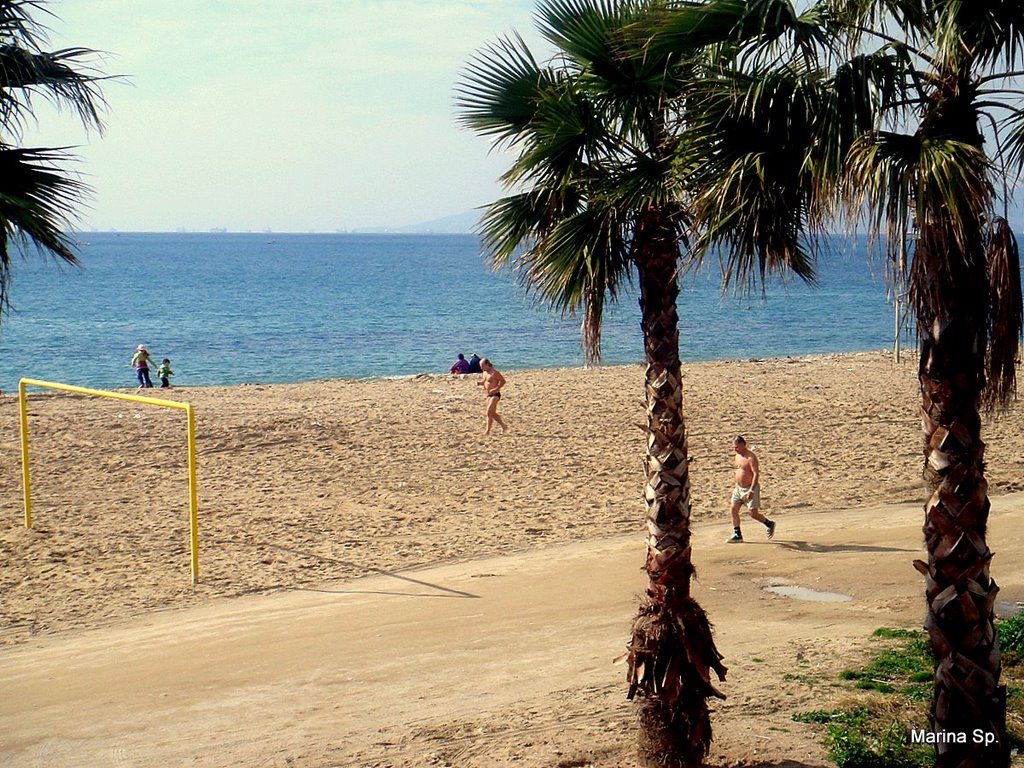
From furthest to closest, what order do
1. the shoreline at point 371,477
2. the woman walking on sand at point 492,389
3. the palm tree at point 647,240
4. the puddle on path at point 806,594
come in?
1. the woman walking on sand at point 492,389
2. the shoreline at point 371,477
3. the puddle on path at point 806,594
4. the palm tree at point 647,240

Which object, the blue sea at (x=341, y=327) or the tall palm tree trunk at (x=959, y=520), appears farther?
the blue sea at (x=341, y=327)

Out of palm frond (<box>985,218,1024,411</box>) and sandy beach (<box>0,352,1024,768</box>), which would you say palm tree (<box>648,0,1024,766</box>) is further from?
sandy beach (<box>0,352,1024,768</box>)

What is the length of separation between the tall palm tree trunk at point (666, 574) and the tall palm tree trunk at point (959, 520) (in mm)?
1357

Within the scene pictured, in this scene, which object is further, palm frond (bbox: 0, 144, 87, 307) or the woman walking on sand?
the woman walking on sand

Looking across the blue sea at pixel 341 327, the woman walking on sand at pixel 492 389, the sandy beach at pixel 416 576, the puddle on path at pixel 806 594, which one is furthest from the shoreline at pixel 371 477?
the blue sea at pixel 341 327

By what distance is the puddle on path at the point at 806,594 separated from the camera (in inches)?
392

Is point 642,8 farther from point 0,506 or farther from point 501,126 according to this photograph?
point 0,506

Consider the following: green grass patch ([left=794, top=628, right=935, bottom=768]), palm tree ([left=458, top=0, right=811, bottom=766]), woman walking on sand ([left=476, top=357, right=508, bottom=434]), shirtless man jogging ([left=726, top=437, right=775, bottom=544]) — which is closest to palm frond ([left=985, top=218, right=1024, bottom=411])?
palm tree ([left=458, top=0, right=811, bottom=766])


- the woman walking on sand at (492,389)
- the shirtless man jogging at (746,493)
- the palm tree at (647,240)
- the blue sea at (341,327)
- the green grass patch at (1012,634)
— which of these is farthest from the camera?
the blue sea at (341,327)

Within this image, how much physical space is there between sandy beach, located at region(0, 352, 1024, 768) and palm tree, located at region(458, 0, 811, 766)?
712 mm

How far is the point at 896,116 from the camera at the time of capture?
4.93 metres

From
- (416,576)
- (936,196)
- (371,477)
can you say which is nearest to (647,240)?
(936,196)

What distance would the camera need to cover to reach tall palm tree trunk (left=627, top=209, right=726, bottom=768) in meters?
6.01

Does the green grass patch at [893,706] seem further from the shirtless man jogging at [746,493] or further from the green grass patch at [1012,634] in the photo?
the shirtless man jogging at [746,493]
